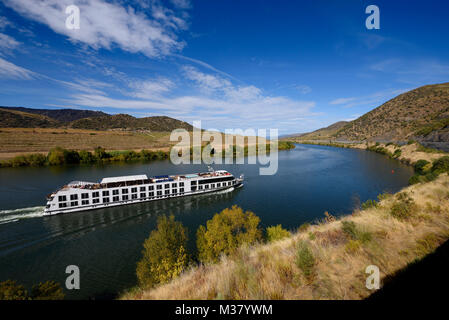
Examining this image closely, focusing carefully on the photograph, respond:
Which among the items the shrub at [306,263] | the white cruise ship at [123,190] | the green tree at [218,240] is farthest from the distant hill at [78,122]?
the shrub at [306,263]

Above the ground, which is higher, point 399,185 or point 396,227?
point 396,227

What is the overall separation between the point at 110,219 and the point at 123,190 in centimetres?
520

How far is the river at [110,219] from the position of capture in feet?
47.5

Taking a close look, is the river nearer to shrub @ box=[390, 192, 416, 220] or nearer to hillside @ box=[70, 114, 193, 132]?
shrub @ box=[390, 192, 416, 220]

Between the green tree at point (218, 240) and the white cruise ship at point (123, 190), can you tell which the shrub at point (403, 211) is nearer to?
the green tree at point (218, 240)

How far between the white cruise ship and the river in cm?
119

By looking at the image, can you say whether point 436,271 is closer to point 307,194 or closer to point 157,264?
point 157,264

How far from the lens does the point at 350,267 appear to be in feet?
18.1

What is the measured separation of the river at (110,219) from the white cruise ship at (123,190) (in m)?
1.19

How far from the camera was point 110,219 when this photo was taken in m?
23.2

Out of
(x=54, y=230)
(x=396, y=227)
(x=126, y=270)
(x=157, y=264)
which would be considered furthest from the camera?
(x=54, y=230)
